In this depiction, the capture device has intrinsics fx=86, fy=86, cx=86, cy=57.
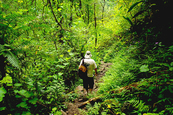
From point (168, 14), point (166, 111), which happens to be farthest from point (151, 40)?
point (166, 111)

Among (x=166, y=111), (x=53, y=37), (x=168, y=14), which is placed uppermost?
(x=168, y=14)

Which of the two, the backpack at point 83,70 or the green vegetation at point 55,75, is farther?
the backpack at point 83,70

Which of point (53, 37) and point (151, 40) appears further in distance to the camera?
point (53, 37)

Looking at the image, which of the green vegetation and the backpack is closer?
the green vegetation

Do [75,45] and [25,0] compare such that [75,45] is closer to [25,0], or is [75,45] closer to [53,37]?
[53,37]

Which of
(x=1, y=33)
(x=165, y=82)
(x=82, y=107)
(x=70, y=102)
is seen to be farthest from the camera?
(x=70, y=102)

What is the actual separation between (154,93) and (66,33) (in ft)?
14.7

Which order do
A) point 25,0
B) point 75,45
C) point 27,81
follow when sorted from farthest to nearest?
point 75,45 < point 25,0 < point 27,81

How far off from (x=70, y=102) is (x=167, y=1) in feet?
18.5

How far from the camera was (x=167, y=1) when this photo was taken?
3.33 metres

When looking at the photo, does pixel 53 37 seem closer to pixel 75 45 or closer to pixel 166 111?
pixel 75 45

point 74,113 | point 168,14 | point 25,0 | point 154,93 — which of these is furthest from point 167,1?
point 25,0

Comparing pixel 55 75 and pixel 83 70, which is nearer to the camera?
pixel 55 75

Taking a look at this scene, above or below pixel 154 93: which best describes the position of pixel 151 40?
above
